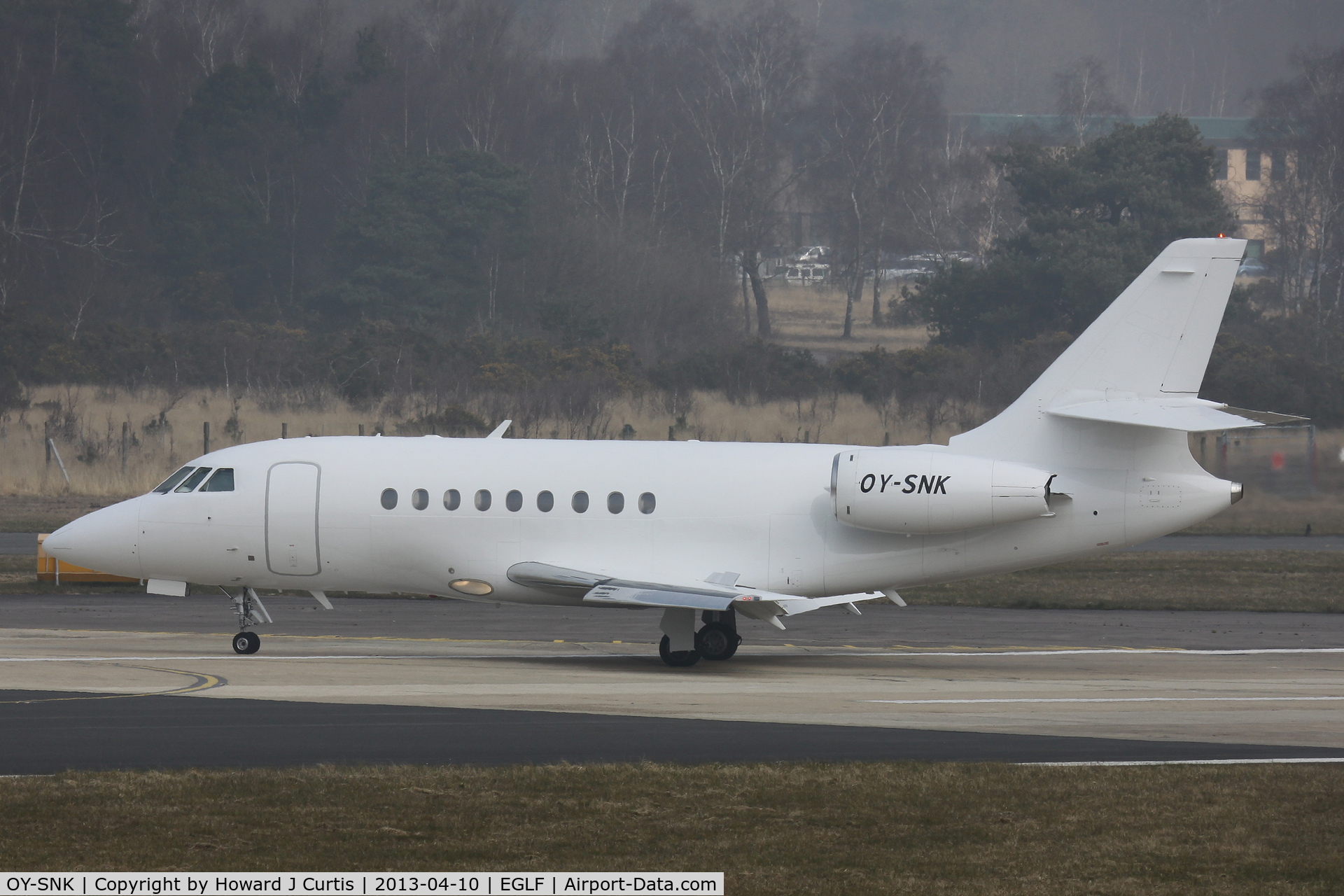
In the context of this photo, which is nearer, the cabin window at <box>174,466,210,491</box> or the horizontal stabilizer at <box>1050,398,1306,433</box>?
the horizontal stabilizer at <box>1050,398,1306,433</box>

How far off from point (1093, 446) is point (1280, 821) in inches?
375

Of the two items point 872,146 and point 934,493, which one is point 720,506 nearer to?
point 934,493

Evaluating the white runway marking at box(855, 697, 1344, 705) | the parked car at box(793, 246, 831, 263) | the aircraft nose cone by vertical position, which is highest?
the parked car at box(793, 246, 831, 263)

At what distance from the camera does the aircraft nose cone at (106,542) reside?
22.5 m

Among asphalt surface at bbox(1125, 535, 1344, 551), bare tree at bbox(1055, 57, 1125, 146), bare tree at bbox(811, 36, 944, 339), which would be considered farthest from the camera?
bare tree at bbox(1055, 57, 1125, 146)

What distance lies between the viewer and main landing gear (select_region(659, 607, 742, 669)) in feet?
72.2

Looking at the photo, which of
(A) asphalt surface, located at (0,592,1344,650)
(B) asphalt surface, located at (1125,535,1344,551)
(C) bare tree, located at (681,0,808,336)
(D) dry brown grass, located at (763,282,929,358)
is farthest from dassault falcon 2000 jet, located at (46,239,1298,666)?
(C) bare tree, located at (681,0,808,336)

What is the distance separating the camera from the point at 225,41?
105438 mm

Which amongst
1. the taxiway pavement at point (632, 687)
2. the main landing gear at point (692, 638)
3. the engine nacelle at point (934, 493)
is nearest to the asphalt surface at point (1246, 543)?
the taxiway pavement at point (632, 687)

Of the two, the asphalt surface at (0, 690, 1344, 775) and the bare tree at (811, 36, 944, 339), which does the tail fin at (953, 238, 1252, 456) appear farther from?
the bare tree at (811, 36, 944, 339)

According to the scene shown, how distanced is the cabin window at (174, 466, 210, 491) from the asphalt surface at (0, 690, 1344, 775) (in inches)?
205

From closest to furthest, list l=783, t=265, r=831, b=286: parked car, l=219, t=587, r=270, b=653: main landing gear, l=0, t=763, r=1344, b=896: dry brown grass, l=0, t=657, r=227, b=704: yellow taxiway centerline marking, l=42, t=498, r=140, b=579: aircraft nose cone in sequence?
1. l=0, t=763, r=1344, b=896: dry brown grass
2. l=0, t=657, r=227, b=704: yellow taxiway centerline marking
3. l=219, t=587, r=270, b=653: main landing gear
4. l=42, t=498, r=140, b=579: aircraft nose cone
5. l=783, t=265, r=831, b=286: parked car

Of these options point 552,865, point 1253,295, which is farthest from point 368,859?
point 1253,295

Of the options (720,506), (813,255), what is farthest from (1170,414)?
(813,255)
